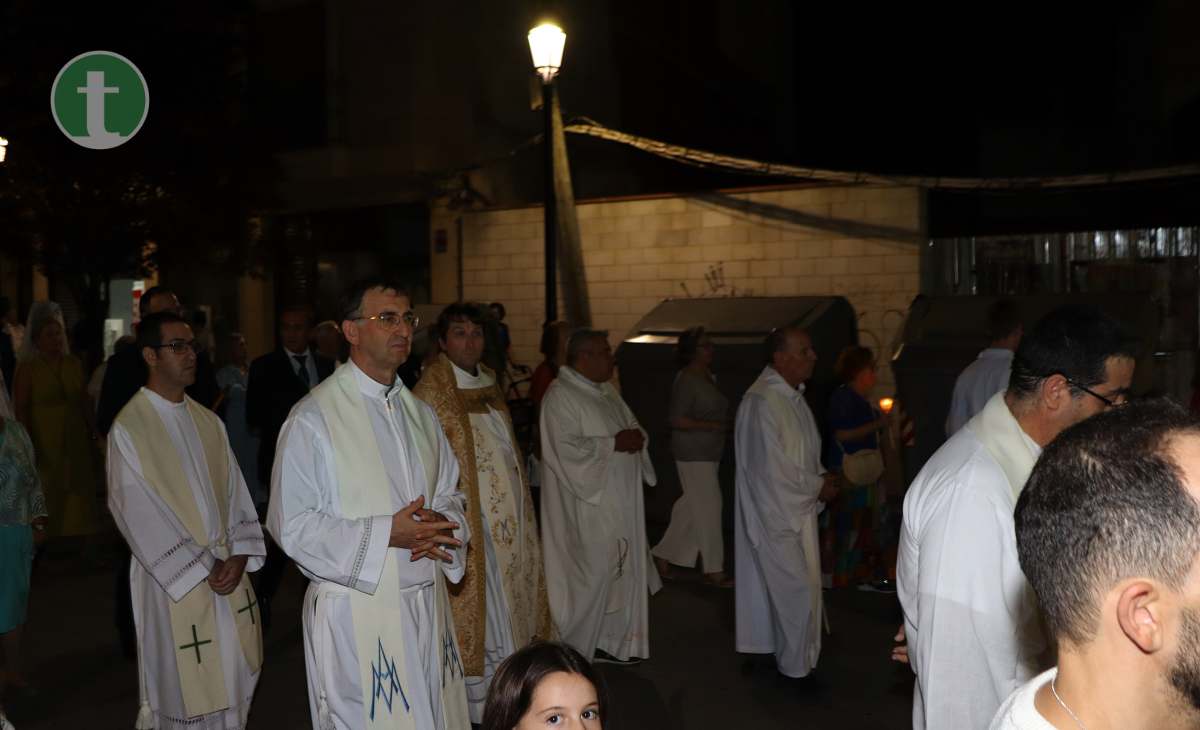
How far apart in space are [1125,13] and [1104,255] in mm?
4340

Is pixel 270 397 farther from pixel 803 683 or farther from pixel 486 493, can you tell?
pixel 803 683

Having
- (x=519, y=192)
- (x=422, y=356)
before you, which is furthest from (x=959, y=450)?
(x=519, y=192)

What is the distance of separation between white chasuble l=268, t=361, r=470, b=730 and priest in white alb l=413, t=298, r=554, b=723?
1590mm

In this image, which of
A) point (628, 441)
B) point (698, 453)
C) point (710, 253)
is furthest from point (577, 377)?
point (710, 253)

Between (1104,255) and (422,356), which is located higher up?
(1104,255)

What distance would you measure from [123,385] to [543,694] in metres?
5.43

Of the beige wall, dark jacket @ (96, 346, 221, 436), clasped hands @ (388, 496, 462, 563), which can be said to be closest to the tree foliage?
the beige wall

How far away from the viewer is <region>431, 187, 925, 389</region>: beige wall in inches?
533

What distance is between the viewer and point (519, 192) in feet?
61.1

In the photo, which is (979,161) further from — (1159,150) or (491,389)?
(491,389)

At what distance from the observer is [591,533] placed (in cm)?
706

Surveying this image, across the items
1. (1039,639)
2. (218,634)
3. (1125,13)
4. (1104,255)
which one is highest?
(1125,13)

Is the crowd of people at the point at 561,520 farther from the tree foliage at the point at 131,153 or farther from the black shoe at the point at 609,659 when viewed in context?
the tree foliage at the point at 131,153

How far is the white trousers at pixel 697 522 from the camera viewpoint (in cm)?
927
